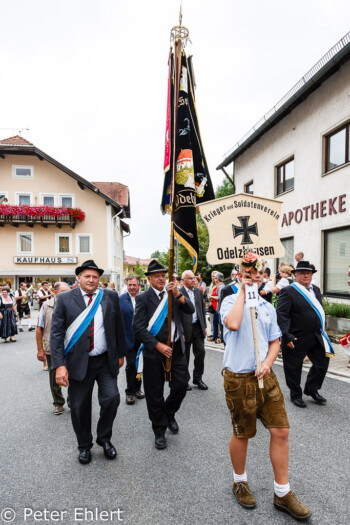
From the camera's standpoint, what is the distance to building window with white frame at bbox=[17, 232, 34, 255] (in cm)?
2266

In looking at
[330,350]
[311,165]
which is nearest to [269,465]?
[330,350]

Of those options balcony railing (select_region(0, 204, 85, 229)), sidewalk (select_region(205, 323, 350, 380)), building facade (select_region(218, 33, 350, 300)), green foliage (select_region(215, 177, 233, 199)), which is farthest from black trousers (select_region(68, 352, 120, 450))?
green foliage (select_region(215, 177, 233, 199))

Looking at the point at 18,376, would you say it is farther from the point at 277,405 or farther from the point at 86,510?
the point at 277,405

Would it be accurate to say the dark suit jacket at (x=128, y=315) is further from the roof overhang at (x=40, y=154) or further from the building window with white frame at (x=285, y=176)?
the roof overhang at (x=40, y=154)

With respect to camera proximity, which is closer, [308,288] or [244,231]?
[244,231]

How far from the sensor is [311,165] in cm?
1036

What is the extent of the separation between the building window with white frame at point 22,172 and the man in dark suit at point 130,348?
845 inches

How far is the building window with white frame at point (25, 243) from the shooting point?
74.3 ft

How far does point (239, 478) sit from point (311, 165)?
10204mm

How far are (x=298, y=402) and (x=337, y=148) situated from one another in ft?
27.2

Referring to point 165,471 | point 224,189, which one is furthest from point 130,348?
point 224,189

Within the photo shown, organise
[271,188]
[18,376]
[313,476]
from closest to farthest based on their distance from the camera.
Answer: [313,476]
[18,376]
[271,188]

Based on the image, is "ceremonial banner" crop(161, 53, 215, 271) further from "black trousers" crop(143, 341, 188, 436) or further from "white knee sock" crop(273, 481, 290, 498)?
"white knee sock" crop(273, 481, 290, 498)

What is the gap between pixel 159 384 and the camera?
331cm
